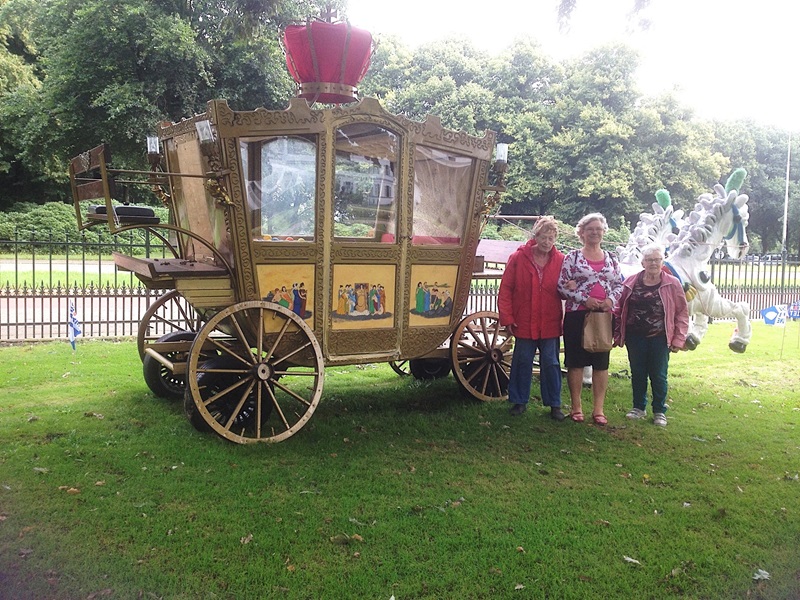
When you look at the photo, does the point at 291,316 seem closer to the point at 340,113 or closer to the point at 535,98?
the point at 340,113

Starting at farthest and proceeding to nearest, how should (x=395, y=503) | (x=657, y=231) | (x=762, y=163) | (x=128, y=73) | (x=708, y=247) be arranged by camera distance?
(x=762, y=163)
(x=128, y=73)
(x=657, y=231)
(x=708, y=247)
(x=395, y=503)

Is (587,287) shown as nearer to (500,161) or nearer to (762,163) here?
(500,161)

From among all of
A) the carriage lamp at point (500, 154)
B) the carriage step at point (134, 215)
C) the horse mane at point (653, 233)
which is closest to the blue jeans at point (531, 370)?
the carriage lamp at point (500, 154)

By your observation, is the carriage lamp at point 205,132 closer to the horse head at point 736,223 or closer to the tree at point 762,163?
the horse head at point 736,223

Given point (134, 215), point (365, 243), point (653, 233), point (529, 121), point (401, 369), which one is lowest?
point (401, 369)

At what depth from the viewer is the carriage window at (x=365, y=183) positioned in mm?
5047

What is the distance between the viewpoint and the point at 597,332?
17.8 ft

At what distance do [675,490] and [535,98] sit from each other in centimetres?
2337

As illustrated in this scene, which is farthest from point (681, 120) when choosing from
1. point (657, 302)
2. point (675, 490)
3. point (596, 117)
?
point (675, 490)

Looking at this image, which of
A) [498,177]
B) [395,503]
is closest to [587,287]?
[498,177]

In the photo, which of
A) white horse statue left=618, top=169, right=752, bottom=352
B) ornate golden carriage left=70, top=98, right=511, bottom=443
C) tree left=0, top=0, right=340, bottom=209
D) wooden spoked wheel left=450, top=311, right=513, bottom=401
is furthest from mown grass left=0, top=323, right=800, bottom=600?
tree left=0, top=0, right=340, bottom=209

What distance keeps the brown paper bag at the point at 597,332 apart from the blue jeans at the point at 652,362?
0.46 metres

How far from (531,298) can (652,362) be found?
4.11 feet

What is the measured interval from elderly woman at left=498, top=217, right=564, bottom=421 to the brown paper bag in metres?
0.33
